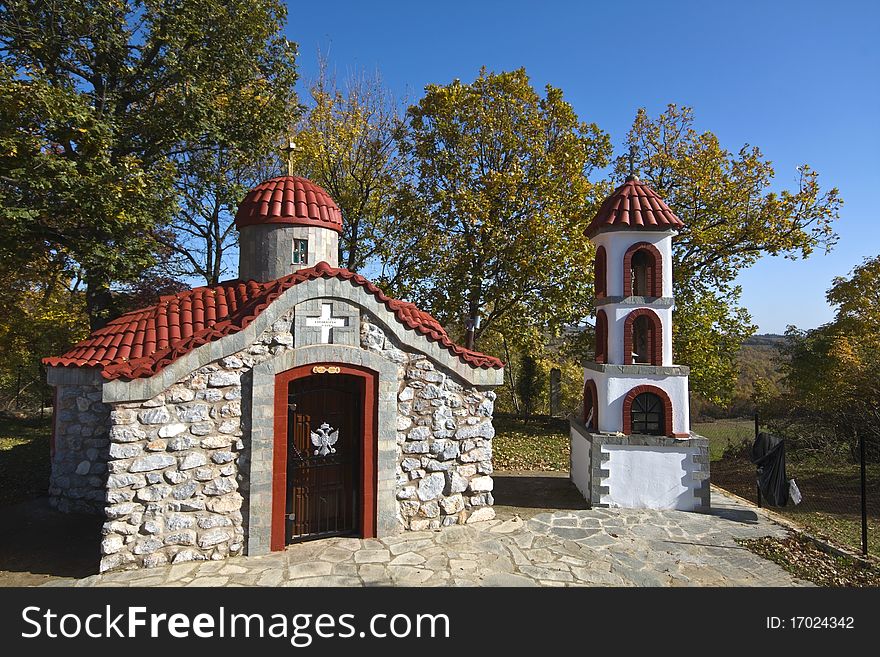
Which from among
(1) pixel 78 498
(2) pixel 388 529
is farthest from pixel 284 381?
(1) pixel 78 498

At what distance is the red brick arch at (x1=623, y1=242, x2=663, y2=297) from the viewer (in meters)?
9.12

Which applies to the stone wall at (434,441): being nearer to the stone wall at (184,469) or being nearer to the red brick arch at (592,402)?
the stone wall at (184,469)

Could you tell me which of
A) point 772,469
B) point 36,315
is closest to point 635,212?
point 772,469

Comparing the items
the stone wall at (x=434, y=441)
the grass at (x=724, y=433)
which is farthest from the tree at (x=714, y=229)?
the stone wall at (x=434, y=441)

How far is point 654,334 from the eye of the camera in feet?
29.8

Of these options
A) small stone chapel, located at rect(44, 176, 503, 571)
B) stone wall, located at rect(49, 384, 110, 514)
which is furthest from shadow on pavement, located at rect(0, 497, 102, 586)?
small stone chapel, located at rect(44, 176, 503, 571)

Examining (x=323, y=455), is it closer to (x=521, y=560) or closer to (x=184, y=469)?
(x=184, y=469)

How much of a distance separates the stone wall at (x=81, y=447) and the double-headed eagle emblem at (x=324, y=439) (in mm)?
3973

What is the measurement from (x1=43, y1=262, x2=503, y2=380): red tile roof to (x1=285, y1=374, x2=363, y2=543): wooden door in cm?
130

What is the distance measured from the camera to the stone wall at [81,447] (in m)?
8.09

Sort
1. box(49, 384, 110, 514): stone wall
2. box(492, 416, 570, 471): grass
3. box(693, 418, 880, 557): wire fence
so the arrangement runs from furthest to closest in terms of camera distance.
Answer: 1. box(492, 416, 570, 471): grass
2. box(693, 418, 880, 557): wire fence
3. box(49, 384, 110, 514): stone wall

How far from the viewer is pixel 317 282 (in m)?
7.00

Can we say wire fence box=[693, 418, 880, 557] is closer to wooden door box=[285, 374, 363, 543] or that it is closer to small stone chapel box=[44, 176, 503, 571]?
small stone chapel box=[44, 176, 503, 571]

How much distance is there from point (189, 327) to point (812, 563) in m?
10.1
